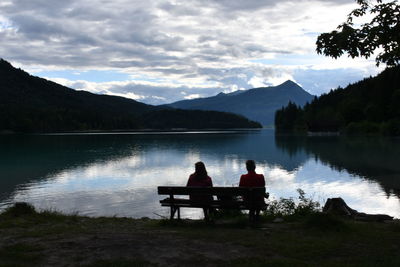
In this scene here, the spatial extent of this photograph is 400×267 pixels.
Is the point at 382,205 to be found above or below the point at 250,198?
below

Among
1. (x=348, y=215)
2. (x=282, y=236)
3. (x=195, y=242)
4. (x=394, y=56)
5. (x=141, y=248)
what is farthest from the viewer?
(x=348, y=215)

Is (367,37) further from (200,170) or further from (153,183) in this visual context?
(153,183)

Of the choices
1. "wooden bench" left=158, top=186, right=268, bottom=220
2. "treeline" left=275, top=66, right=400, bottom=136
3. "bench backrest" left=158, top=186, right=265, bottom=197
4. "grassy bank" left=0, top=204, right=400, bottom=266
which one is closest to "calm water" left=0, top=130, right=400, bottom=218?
"wooden bench" left=158, top=186, right=268, bottom=220

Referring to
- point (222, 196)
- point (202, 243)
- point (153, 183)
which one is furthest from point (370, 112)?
point (202, 243)

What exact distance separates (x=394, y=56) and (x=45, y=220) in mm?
12789

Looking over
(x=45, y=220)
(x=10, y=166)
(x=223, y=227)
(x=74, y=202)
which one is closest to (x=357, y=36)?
(x=223, y=227)

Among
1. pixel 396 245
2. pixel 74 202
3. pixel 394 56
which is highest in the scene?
pixel 394 56

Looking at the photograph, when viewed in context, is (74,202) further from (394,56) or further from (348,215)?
(394,56)

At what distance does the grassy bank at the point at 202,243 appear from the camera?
9281 mm

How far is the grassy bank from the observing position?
9.28 meters

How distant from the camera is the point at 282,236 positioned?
39.0 feet

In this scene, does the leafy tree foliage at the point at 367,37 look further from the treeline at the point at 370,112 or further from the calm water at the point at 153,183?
the treeline at the point at 370,112

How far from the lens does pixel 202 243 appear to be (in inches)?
433

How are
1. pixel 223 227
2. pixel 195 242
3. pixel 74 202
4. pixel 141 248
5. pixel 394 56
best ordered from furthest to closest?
pixel 74 202
pixel 223 227
pixel 394 56
pixel 195 242
pixel 141 248
